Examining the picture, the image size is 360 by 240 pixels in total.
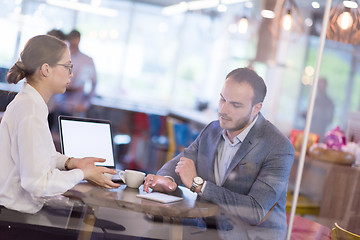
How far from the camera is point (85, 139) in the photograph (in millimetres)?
2584

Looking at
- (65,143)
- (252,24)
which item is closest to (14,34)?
(65,143)

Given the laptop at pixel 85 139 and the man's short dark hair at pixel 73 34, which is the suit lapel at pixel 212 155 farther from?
the man's short dark hair at pixel 73 34

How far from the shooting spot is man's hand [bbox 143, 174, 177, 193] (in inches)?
100

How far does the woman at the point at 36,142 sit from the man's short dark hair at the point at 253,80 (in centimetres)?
83

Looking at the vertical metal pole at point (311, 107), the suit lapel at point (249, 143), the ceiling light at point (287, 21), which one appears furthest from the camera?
the ceiling light at point (287, 21)

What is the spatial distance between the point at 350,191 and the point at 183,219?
74.8 inches

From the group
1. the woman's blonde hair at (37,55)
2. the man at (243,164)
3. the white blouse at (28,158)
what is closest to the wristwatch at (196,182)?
the man at (243,164)

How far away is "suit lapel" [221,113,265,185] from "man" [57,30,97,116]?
2.81ft

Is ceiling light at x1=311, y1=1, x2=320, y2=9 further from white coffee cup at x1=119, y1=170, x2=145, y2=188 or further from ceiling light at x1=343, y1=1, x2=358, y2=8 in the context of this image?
white coffee cup at x1=119, y1=170, x2=145, y2=188

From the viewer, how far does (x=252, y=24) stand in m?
3.72

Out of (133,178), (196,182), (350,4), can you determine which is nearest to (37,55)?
(133,178)

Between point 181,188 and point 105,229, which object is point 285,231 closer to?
point 181,188

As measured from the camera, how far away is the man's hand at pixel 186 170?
262 centimetres

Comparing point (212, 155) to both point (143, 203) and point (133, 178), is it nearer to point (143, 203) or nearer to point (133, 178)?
point (133, 178)
